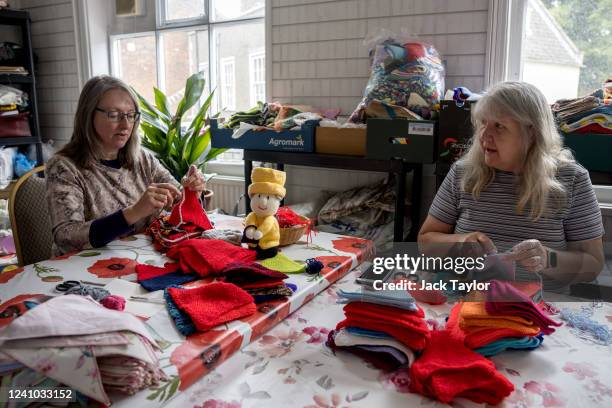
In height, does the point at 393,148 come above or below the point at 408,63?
below

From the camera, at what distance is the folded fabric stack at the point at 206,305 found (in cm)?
100

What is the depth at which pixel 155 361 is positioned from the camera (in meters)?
0.83

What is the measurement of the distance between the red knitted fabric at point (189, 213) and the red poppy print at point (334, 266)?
1.49 feet

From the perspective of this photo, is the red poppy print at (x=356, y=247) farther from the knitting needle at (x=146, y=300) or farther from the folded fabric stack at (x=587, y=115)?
the folded fabric stack at (x=587, y=115)

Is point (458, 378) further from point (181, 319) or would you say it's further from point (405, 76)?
point (405, 76)

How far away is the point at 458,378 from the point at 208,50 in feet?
11.6

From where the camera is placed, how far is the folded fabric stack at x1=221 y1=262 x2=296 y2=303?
1167mm

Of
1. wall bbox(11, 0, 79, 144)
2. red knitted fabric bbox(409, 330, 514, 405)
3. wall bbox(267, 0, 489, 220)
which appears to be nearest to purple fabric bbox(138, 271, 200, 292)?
red knitted fabric bbox(409, 330, 514, 405)

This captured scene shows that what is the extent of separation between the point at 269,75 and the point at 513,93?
2167 mm

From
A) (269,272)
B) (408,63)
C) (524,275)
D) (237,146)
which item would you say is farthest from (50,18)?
(524,275)

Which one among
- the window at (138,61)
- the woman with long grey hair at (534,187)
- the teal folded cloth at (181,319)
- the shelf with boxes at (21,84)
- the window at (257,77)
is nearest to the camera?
the teal folded cloth at (181,319)

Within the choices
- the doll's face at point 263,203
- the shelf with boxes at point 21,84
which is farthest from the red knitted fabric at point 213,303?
the shelf with boxes at point 21,84

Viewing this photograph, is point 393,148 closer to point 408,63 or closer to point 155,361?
point 408,63

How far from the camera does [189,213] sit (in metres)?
1.68
